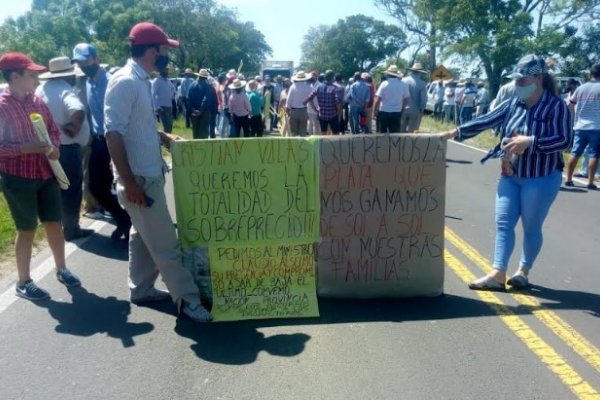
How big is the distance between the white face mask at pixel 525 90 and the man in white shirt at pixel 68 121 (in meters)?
3.98

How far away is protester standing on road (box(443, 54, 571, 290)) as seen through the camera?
198 inches

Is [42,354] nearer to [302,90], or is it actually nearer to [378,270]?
[378,270]

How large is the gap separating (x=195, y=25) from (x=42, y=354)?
46.5m

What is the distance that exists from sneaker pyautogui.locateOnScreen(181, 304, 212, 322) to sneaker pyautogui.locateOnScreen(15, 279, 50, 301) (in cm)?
137

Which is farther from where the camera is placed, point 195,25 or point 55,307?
point 195,25

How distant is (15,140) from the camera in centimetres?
502

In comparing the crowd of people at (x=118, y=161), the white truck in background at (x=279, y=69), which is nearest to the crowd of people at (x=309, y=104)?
the crowd of people at (x=118, y=161)

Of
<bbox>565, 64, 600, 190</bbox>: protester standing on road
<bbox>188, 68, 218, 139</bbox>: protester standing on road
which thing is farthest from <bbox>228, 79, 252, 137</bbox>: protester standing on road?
<bbox>565, 64, 600, 190</bbox>: protester standing on road

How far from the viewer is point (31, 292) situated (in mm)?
5219

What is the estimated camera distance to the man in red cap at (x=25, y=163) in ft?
16.4

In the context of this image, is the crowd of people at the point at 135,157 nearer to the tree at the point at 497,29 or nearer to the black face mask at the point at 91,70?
the black face mask at the point at 91,70

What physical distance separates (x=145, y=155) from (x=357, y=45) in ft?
268

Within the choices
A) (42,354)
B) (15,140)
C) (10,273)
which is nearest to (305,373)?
(42,354)

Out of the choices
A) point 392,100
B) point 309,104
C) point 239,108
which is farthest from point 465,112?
point 239,108
